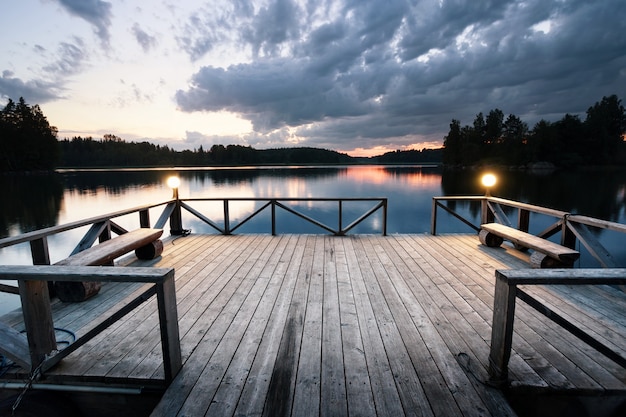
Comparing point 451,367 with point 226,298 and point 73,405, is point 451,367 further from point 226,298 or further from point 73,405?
point 73,405

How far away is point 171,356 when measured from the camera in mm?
2045

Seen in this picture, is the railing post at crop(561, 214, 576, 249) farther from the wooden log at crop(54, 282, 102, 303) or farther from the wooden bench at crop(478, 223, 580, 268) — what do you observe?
the wooden log at crop(54, 282, 102, 303)

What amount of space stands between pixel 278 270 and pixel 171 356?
2.40m

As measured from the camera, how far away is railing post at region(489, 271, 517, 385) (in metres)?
1.88

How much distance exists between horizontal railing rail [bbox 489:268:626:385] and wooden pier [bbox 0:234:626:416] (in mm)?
208

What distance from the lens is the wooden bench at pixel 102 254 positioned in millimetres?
3314

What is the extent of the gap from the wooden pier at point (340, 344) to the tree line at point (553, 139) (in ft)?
229

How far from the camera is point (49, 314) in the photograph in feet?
7.07

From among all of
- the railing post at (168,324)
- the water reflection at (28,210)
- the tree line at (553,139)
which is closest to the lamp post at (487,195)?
the railing post at (168,324)

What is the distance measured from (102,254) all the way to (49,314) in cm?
178

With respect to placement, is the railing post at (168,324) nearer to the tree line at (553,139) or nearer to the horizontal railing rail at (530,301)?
the horizontal railing rail at (530,301)

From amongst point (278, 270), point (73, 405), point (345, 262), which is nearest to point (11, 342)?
point (73, 405)

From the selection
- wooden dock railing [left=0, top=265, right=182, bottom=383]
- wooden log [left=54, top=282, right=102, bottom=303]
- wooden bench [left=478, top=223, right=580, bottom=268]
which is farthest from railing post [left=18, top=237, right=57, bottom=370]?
wooden bench [left=478, top=223, right=580, bottom=268]

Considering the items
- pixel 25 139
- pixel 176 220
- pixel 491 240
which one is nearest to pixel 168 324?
pixel 176 220
